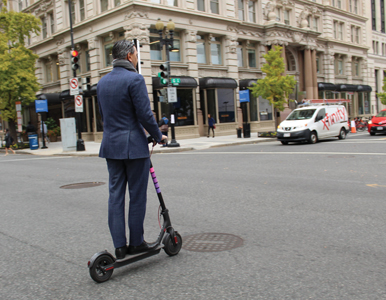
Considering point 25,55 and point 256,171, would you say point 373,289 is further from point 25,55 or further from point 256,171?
point 25,55

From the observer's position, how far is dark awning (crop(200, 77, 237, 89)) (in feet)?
96.6

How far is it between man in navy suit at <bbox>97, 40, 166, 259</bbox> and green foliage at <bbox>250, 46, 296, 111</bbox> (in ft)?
79.6

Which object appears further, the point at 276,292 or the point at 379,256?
the point at 379,256

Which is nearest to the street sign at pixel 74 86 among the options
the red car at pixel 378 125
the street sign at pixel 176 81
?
the street sign at pixel 176 81

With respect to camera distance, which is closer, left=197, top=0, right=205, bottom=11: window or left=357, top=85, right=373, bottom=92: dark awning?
left=197, top=0, right=205, bottom=11: window

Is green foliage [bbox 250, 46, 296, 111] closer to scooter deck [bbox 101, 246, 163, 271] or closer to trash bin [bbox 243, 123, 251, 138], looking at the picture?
trash bin [bbox 243, 123, 251, 138]

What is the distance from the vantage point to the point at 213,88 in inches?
1192

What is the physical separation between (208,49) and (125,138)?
Result: 28.7m

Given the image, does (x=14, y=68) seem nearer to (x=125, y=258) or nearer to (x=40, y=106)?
(x=40, y=106)

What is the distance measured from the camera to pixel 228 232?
4801 millimetres

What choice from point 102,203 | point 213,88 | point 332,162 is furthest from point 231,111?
point 102,203

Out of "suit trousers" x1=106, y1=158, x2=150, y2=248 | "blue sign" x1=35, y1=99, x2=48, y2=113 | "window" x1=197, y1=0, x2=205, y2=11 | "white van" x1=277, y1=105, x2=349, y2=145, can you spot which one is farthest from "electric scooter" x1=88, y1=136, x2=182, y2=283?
"window" x1=197, y1=0, x2=205, y2=11

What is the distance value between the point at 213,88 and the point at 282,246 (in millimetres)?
26759

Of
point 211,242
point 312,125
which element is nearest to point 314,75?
point 312,125
